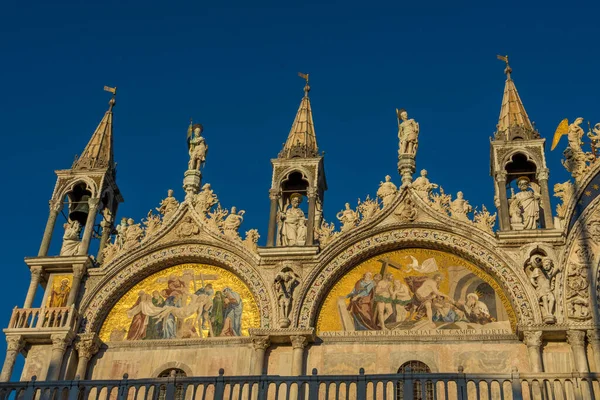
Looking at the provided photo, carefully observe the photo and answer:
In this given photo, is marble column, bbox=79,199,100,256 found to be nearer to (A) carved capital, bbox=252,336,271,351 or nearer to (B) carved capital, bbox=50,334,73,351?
(B) carved capital, bbox=50,334,73,351

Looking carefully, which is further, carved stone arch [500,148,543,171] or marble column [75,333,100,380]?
carved stone arch [500,148,543,171]

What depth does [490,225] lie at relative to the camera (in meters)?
19.0

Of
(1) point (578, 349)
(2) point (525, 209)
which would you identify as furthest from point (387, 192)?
(1) point (578, 349)

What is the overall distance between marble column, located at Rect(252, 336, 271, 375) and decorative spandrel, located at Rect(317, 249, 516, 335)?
118 centimetres

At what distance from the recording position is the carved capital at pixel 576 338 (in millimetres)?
17094

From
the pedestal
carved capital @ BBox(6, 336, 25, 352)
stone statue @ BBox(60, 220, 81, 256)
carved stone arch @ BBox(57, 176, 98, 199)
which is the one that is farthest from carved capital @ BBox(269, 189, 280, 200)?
carved capital @ BBox(6, 336, 25, 352)

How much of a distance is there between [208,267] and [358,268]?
3.21 meters

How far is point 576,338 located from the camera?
56.2 ft

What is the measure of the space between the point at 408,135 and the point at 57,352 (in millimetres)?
8766

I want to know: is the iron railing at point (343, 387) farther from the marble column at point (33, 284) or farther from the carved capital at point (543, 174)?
the carved capital at point (543, 174)

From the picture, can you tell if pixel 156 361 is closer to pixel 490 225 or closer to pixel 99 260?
pixel 99 260

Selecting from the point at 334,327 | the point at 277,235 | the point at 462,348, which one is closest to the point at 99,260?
the point at 277,235

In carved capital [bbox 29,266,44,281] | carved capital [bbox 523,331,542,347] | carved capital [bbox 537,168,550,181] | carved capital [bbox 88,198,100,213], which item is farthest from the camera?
carved capital [bbox 88,198,100,213]

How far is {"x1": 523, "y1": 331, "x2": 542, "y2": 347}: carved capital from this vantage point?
17.2 metres
